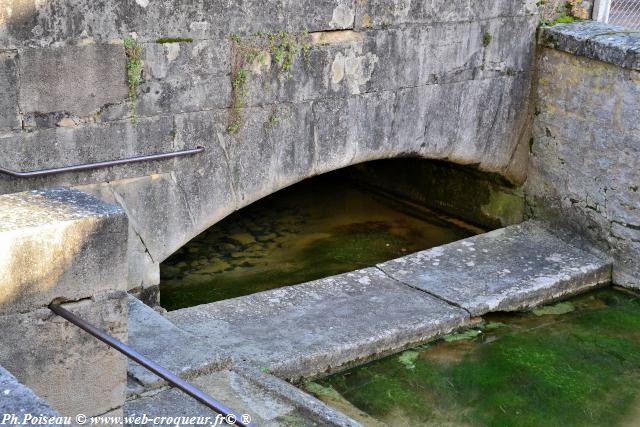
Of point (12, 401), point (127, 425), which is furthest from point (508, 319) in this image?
point (12, 401)

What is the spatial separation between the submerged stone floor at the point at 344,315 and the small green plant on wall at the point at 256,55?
109 centimetres

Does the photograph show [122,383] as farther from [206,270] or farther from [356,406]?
[206,270]

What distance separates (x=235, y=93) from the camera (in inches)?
192

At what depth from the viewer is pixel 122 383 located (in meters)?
3.00

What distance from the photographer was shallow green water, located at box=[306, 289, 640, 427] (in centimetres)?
437

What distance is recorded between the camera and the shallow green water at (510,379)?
14.3 ft

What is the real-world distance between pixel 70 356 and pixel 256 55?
8.11 ft

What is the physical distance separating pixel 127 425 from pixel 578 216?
3.81 m

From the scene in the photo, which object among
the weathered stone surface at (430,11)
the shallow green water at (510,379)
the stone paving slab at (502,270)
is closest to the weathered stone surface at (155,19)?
the weathered stone surface at (430,11)

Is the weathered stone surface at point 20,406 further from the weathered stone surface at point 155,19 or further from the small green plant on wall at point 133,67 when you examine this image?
the small green plant on wall at point 133,67

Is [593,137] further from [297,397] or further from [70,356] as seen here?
[70,356]

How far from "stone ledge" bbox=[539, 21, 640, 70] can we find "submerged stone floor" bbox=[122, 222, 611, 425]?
51.3 inches

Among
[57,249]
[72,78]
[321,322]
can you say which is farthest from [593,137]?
[57,249]

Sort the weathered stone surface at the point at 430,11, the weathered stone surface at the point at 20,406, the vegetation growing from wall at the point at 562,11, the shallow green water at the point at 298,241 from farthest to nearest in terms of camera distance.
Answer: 1. the vegetation growing from wall at the point at 562,11
2. the shallow green water at the point at 298,241
3. the weathered stone surface at the point at 430,11
4. the weathered stone surface at the point at 20,406
